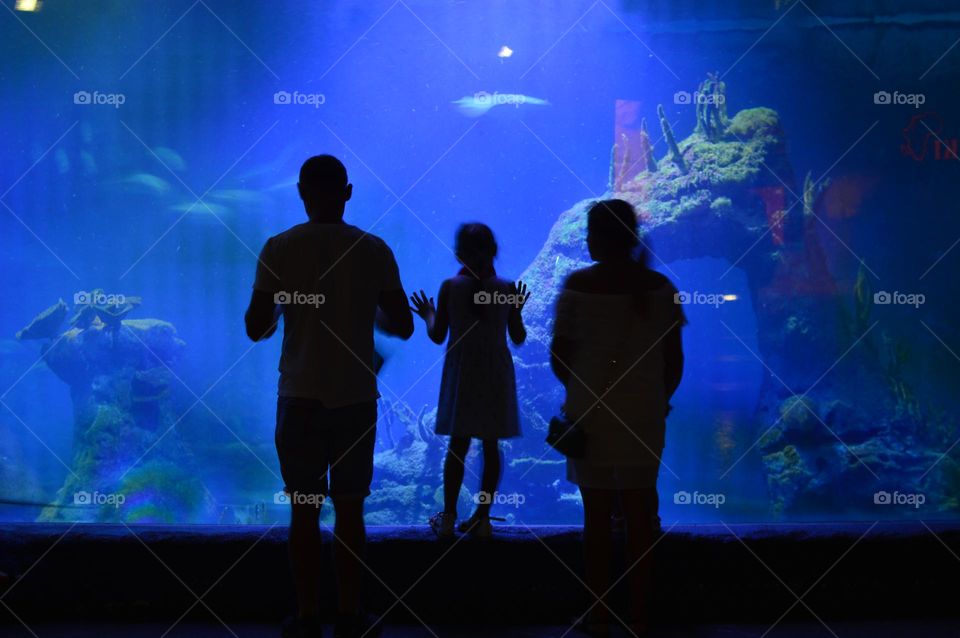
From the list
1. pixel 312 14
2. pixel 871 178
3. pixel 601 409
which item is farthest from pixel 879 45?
pixel 601 409

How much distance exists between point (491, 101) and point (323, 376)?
22.1 meters

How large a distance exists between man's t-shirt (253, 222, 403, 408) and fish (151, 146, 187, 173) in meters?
19.0

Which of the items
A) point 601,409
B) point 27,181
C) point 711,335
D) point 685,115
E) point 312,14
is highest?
point 312,14

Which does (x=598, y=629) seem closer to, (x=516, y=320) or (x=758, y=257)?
(x=516, y=320)

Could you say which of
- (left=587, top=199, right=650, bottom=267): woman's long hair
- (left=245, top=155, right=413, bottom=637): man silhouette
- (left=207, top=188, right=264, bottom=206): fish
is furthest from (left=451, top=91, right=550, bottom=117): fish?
(left=245, top=155, right=413, bottom=637): man silhouette

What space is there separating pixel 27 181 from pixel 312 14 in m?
7.62

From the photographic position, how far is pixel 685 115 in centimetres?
1931

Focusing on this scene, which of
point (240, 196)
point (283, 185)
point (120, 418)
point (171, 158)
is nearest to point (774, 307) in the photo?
point (120, 418)

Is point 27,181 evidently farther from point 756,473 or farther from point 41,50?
point 756,473

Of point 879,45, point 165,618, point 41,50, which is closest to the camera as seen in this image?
point 165,618

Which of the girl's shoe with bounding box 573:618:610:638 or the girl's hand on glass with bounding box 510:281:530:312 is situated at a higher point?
A: the girl's hand on glass with bounding box 510:281:530:312

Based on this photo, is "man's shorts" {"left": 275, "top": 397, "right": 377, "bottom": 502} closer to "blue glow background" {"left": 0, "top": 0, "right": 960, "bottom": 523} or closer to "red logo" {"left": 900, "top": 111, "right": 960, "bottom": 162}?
"blue glow background" {"left": 0, "top": 0, "right": 960, "bottom": 523}

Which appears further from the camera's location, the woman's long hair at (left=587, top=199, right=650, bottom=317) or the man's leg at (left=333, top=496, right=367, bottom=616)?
the woman's long hair at (left=587, top=199, right=650, bottom=317)

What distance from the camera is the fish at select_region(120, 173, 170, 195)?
18.9 m
